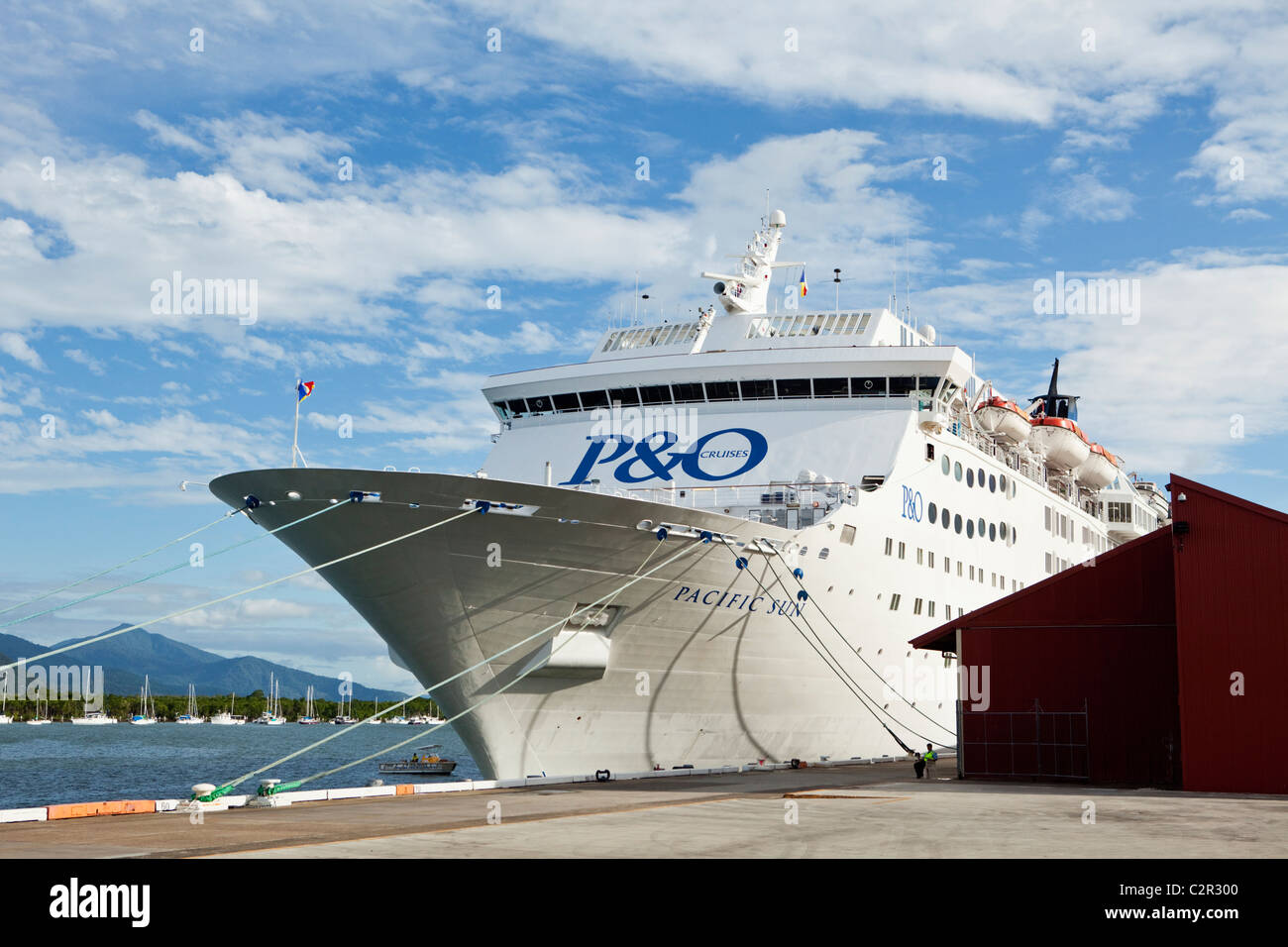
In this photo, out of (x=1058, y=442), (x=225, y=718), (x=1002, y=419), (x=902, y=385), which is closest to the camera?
(x=902, y=385)

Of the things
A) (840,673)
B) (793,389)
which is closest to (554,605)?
(840,673)

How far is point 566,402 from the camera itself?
2702 centimetres

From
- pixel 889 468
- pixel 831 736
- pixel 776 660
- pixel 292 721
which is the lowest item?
pixel 292 721

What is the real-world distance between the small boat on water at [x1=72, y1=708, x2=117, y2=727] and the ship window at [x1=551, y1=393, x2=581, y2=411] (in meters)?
136

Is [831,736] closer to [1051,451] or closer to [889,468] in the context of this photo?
[889,468]

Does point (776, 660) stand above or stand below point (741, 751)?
above

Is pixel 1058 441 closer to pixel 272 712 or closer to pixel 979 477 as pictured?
pixel 979 477

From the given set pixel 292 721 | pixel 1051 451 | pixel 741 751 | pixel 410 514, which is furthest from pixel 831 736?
pixel 292 721

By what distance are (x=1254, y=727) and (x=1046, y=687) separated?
391 centimetres

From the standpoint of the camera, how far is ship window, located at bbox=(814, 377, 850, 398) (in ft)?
84.3

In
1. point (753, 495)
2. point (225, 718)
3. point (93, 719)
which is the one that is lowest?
point (225, 718)

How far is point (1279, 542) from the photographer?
18.3 m

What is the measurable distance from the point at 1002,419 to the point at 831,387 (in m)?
7.47

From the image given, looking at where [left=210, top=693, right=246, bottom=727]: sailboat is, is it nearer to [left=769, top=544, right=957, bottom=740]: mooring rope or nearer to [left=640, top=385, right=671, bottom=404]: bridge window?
[left=640, top=385, right=671, bottom=404]: bridge window
